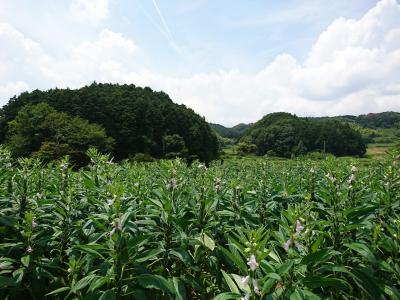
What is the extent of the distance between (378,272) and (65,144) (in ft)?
176

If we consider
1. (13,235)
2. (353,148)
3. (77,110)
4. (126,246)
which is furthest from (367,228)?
(353,148)

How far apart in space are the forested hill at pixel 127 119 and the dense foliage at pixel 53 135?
4622 mm

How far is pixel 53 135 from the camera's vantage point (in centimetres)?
5591

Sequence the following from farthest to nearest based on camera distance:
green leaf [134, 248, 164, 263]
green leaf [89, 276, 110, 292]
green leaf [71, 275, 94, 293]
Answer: green leaf [134, 248, 164, 263] < green leaf [71, 275, 94, 293] < green leaf [89, 276, 110, 292]

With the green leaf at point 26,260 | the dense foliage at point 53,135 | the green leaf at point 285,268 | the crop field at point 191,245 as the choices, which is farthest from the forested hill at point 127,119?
the green leaf at point 285,268

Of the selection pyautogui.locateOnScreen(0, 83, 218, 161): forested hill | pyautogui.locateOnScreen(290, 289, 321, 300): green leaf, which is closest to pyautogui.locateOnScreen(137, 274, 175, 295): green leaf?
pyautogui.locateOnScreen(290, 289, 321, 300): green leaf

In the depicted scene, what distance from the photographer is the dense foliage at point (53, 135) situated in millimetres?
53844

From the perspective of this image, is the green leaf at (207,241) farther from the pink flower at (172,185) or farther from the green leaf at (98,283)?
the green leaf at (98,283)

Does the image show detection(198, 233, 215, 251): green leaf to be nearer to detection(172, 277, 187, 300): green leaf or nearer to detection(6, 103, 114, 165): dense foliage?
detection(172, 277, 187, 300): green leaf

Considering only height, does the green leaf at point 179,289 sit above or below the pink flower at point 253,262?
below

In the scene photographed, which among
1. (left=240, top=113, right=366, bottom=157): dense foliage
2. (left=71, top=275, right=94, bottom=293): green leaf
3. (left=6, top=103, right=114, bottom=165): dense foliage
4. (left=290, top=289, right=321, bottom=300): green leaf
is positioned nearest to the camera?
(left=290, top=289, right=321, bottom=300): green leaf

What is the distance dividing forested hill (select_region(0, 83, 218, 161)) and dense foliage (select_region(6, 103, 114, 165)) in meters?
4.62

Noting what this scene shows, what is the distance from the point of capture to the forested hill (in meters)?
68.2

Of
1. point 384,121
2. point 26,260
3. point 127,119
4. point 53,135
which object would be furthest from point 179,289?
point 384,121
